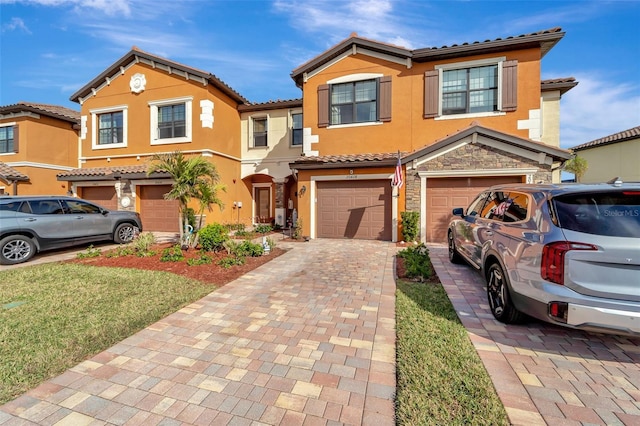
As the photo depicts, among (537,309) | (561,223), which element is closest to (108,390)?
(537,309)

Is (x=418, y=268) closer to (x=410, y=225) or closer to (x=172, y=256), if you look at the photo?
(x=410, y=225)

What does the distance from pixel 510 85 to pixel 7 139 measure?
86.1ft

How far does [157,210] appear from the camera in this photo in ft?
45.3

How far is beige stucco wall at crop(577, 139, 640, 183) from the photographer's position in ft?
56.1

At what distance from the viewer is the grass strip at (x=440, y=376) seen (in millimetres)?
2254

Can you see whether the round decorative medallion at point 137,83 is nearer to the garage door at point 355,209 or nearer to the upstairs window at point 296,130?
the upstairs window at point 296,130

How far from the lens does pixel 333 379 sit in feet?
9.02

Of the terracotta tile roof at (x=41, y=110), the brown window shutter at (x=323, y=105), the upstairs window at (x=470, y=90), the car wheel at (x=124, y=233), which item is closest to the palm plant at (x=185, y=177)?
the car wheel at (x=124, y=233)

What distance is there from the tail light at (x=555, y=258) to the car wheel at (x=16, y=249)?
38.1 ft

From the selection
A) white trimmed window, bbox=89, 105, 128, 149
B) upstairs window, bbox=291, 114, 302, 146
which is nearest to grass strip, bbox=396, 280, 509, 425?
upstairs window, bbox=291, 114, 302, 146

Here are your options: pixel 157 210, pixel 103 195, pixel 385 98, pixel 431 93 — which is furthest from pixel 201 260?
pixel 103 195

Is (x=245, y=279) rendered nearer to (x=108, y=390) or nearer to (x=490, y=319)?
(x=108, y=390)

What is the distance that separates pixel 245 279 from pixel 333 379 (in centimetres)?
377

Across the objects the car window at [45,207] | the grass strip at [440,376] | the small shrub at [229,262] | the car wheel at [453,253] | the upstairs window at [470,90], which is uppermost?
the upstairs window at [470,90]
